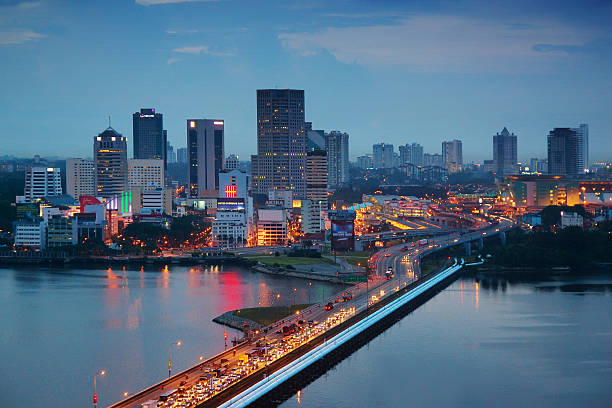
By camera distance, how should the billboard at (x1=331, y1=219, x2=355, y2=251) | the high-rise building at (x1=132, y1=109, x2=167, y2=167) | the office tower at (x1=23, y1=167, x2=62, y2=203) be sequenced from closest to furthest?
the billboard at (x1=331, y1=219, x2=355, y2=251) → the office tower at (x1=23, y1=167, x2=62, y2=203) → the high-rise building at (x1=132, y1=109, x2=167, y2=167)

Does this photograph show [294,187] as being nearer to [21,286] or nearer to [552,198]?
[552,198]

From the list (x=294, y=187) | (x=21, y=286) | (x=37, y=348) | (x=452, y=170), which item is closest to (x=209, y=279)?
(x=21, y=286)

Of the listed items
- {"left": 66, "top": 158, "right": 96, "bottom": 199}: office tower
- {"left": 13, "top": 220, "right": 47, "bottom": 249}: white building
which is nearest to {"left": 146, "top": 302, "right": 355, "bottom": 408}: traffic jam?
{"left": 13, "top": 220, "right": 47, "bottom": 249}: white building

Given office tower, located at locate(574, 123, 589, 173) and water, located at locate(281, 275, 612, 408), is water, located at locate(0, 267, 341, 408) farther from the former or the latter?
office tower, located at locate(574, 123, 589, 173)

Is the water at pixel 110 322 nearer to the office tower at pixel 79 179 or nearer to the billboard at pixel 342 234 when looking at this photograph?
the billboard at pixel 342 234

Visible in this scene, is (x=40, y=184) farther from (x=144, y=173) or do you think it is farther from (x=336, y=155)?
(x=336, y=155)

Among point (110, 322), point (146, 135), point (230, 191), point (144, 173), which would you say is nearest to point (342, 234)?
point (230, 191)
